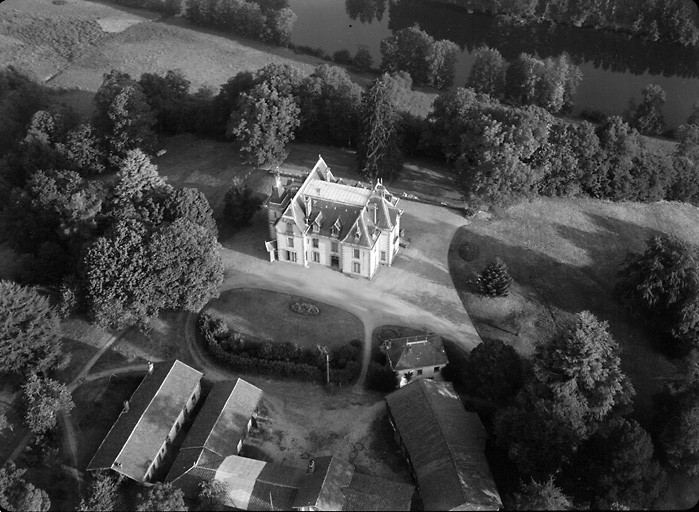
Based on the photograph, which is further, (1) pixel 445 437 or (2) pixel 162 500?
(1) pixel 445 437

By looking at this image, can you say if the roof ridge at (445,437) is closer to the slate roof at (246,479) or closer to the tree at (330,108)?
the slate roof at (246,479)

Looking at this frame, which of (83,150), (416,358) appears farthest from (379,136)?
(83,150)

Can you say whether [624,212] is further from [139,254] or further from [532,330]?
[139,254]

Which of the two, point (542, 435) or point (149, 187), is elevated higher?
point (149, 187)

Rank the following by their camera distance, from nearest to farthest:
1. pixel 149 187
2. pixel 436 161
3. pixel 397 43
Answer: pixel 149 187, pixel 436 161, pixel 397 43

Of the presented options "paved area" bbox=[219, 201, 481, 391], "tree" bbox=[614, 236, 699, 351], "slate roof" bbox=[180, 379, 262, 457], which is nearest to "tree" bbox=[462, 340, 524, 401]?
"paved area" bbox=[219, 201, 481, 391]

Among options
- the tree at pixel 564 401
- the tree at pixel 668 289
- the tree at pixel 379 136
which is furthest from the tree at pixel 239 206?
the tree at pixel 668 289

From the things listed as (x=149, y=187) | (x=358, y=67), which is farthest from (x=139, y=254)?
(x=358, y=67)

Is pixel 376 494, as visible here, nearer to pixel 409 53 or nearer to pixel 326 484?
pixel 326 484
